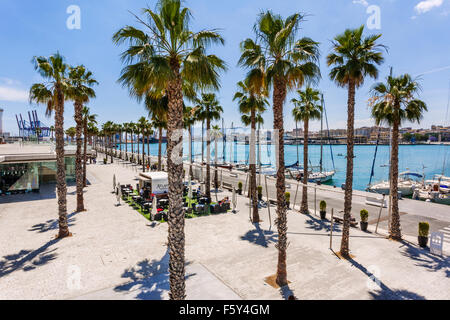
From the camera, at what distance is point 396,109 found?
14953 millimetres

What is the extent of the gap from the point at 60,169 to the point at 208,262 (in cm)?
1006

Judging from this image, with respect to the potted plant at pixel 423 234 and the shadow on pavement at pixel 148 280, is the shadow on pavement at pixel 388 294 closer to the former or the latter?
the potted plant at pixel 423 234

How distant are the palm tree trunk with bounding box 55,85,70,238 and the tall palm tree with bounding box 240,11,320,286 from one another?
11605mm

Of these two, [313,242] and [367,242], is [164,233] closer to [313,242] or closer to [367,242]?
[313,242]

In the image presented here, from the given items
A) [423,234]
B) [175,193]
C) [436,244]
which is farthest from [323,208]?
[175,193]

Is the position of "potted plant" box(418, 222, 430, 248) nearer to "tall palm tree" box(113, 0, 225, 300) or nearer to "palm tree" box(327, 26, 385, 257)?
"palm tree" box(327, 26, 385, 257)

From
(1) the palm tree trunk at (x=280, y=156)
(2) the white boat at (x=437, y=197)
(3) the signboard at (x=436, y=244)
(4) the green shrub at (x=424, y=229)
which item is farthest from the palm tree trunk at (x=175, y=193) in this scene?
(2) the white boat at (x=437, y=197)

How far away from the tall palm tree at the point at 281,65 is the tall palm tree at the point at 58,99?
37.8 ft

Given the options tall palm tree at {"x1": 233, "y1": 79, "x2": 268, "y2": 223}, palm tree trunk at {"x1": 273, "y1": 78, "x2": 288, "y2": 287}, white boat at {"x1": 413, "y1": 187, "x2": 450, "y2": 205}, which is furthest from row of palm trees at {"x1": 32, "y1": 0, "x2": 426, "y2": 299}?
white boat at {"x1": 413, "y1": 187, "x2": 450, "y2": 205}

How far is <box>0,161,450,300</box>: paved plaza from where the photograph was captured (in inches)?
381

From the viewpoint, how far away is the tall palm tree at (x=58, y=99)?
14586mm

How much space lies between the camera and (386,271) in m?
11.3
